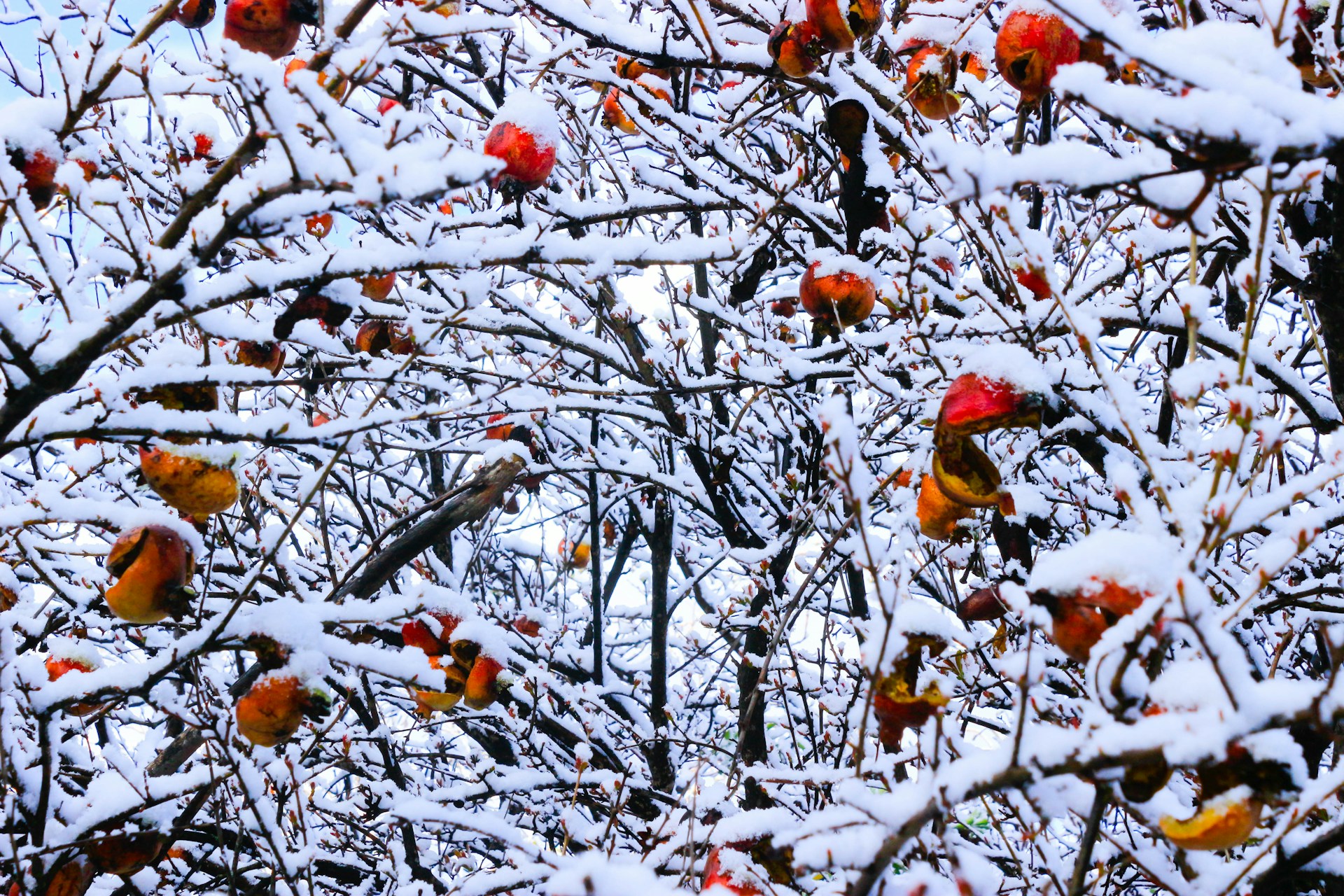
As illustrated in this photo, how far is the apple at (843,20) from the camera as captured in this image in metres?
2.27

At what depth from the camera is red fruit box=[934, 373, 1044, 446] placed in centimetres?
161

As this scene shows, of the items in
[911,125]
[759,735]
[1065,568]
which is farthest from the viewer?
[759,735]

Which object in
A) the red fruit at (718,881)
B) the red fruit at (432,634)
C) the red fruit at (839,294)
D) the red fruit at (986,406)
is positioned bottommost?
the red fruit at (718,881)

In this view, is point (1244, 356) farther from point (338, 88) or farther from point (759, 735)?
point (759, 735)

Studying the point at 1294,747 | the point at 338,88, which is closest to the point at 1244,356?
the point at 1294,747

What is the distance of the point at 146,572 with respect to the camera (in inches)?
75.0

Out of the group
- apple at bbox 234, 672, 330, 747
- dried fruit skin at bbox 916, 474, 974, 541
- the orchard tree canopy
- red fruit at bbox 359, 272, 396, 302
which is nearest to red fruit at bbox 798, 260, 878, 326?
the orchard tree canopy

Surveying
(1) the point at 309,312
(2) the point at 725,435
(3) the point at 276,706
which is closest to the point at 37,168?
(1) the point at 309,312

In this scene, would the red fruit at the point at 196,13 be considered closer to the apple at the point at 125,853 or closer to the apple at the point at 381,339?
the apple at the point at 381,339

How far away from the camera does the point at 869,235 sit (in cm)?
260

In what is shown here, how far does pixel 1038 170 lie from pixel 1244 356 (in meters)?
0.31

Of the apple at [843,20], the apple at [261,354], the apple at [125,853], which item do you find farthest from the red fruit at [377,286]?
the apple at [125,853]

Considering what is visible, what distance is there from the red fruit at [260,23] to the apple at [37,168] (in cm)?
55

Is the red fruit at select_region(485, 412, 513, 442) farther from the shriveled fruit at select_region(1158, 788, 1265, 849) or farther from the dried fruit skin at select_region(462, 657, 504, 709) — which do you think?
the shriveled fruit at select_region(1158, 788, 1265, 849)
